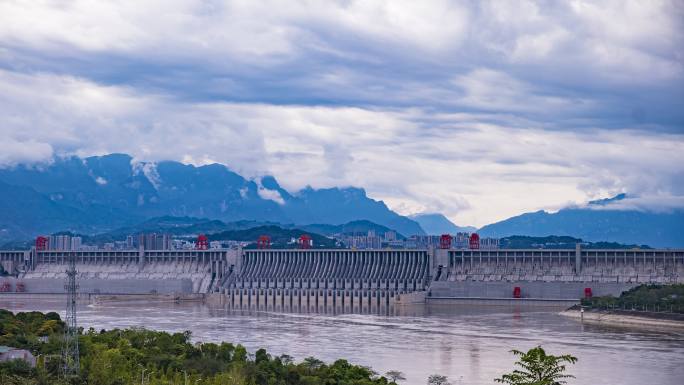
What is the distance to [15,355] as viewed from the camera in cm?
4812

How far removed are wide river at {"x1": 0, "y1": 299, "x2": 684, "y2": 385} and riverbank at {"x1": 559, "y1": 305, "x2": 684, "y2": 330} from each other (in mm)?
2419

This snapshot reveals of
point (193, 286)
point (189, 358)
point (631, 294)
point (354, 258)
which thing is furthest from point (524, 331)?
point (193, 286)

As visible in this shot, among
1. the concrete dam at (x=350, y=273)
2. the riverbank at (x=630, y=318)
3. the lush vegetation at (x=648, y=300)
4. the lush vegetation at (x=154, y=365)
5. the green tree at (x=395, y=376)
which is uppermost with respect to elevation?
the concrete dam at (x=350, y=273)

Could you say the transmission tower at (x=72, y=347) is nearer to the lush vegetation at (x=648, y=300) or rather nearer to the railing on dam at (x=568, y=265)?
the lush vegetation at (x=648, y=300)

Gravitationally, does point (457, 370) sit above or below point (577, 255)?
below

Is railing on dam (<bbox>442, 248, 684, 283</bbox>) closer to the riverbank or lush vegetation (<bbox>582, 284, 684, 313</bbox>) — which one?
lush vegetation (<bbox>582, 284, 684, 313</bbox>)

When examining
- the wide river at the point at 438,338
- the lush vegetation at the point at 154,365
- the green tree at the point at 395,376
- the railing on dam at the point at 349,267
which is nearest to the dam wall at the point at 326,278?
the railing on dam at the point at 349,267

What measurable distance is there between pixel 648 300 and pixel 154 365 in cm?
5713

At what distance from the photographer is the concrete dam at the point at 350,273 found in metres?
115

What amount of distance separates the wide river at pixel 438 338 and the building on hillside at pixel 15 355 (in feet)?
64.3

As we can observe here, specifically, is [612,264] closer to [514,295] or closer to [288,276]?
[514,295]

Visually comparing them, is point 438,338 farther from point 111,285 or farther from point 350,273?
point 111,285

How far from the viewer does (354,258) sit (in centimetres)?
13238

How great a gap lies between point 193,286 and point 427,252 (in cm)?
2745
